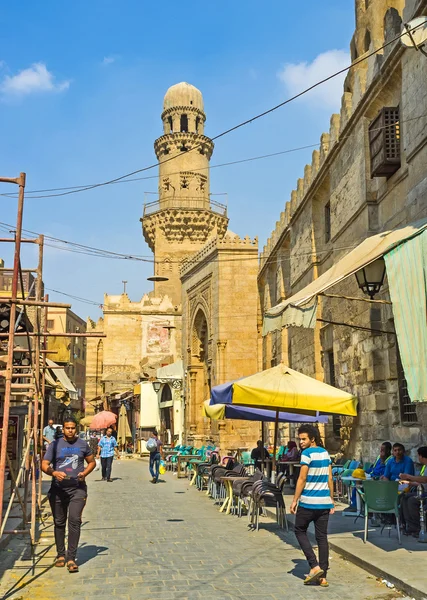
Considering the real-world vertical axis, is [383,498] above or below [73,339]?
below

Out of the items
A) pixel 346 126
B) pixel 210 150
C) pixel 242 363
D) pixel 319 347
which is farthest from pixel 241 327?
pixel 210 150

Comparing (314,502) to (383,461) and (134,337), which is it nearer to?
(383,461)

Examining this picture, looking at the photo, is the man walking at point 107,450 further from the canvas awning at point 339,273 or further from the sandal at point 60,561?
the sandal at point 60,561

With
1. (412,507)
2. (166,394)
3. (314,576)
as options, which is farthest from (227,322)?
(314,576)

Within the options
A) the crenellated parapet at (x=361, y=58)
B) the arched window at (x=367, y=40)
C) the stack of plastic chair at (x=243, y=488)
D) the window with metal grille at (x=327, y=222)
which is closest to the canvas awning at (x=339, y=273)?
the stack of plastic chair at (x=243, y=488)

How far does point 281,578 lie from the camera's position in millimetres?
5773

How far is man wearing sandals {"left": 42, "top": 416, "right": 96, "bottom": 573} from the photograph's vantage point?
6285 millimetres

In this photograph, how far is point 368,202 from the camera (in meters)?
11.1

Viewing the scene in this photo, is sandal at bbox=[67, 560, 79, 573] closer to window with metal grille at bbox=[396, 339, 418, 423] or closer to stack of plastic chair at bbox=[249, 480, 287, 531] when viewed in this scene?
stack of plastic chair at bbox=[249, 480, 287, 531]

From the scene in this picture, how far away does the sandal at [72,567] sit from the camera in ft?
19.8

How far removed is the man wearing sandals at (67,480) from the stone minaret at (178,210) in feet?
113

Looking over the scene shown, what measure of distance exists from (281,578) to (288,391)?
10.5ft

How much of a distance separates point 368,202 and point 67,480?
730 cm

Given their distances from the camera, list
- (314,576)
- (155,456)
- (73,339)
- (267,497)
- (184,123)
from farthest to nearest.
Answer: (73,339) → (184,123) → (155,456) → (267,497) → (314,576)
